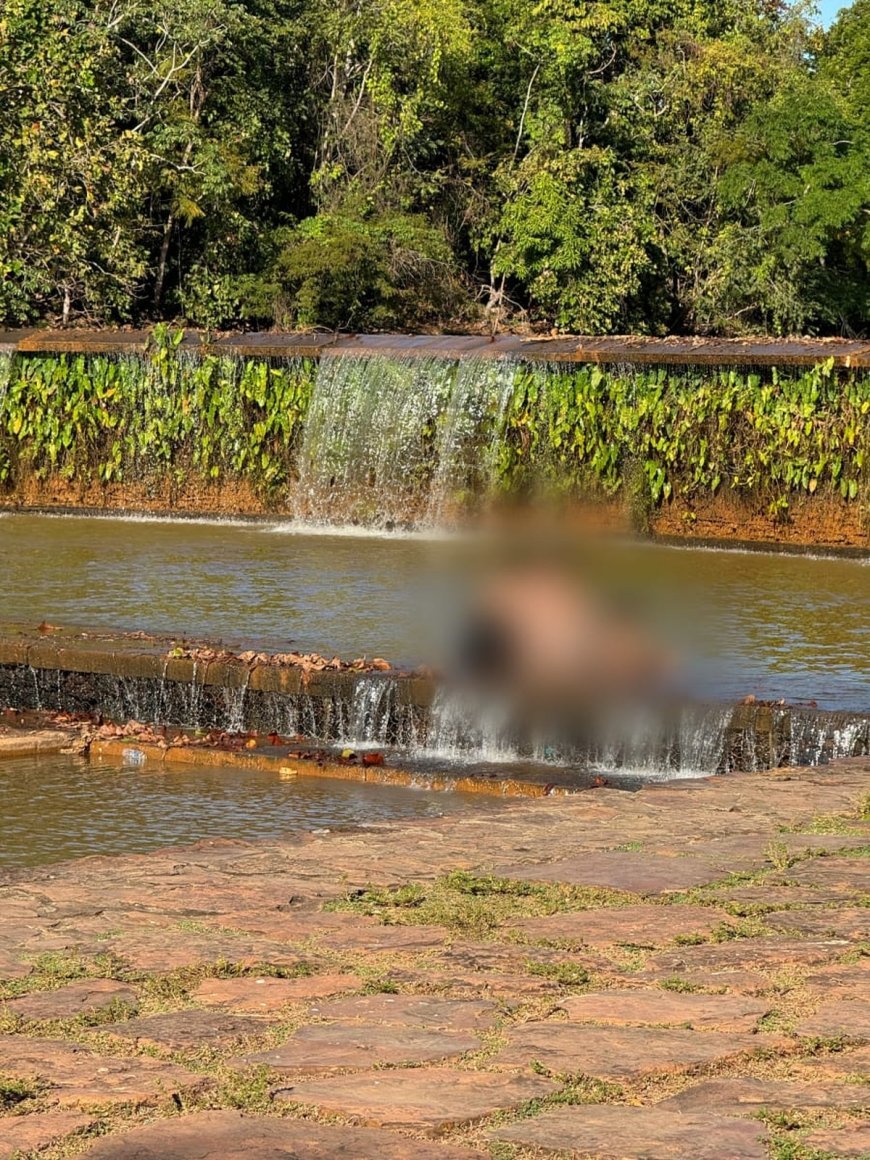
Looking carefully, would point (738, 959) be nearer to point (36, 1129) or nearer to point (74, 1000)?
point (74, 1000)

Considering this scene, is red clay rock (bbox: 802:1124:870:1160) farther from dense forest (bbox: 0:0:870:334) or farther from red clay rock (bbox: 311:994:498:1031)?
dense forest (bbox: 0:0:870:334)

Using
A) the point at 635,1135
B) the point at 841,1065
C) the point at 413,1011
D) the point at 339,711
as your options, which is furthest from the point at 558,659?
the point at 635,1135

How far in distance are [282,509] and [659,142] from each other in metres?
23.7

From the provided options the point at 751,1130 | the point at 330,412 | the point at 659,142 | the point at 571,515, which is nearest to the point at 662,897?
the point at 751,1130

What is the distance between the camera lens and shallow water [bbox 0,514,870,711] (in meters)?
11.0

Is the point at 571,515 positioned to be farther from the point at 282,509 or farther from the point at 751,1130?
the point at 751,1130

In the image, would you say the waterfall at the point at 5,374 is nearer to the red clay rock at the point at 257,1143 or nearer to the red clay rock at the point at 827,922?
the red clay rock at the point at 827,922

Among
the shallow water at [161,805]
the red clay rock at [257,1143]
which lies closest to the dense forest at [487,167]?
the shallow water at [161,805]

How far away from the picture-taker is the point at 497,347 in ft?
65.0

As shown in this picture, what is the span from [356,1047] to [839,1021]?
1.03 metres

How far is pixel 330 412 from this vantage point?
20562mm

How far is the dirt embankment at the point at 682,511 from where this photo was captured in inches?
719

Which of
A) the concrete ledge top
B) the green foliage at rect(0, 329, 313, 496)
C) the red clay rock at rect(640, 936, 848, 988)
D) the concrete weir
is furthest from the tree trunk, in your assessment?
the red clay rock at rect(640, 936, 848, 988)

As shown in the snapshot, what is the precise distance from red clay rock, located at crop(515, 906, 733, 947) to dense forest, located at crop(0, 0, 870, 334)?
29401 mm
